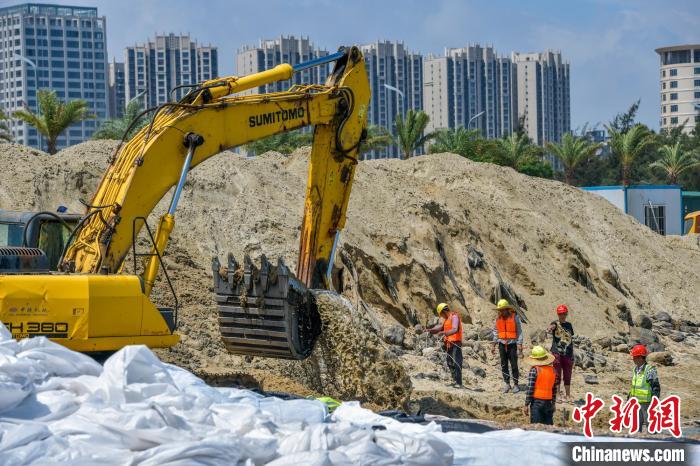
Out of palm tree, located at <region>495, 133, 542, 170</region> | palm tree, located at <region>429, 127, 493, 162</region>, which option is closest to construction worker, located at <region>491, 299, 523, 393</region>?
palm tree, located at <region>429, 127, 493, 162</region>

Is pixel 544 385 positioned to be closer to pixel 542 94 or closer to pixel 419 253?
pixel 419 253

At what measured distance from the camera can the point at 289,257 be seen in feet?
63.3

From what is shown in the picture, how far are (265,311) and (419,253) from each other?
10406mm

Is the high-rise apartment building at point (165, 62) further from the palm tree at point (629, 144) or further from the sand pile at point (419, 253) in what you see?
the sand pile at point (419, 253)

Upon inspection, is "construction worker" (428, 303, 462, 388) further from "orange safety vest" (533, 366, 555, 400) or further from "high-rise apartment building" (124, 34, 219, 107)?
"high-rise apartment building" (124, 34, 219, 107)

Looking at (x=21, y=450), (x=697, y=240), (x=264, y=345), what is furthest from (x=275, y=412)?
(x=697, y=240)

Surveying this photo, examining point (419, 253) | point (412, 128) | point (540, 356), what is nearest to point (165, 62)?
point (412, 128)

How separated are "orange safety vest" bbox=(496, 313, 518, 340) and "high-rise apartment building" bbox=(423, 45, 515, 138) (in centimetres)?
11476

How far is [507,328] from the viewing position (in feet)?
50.2

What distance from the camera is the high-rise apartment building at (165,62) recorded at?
12644 centimetres

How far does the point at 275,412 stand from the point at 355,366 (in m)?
4.17

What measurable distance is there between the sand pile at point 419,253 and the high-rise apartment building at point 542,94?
116m

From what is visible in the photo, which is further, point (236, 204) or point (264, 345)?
point (236, 204)

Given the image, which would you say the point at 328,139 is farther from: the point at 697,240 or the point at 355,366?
the point at 697,240
